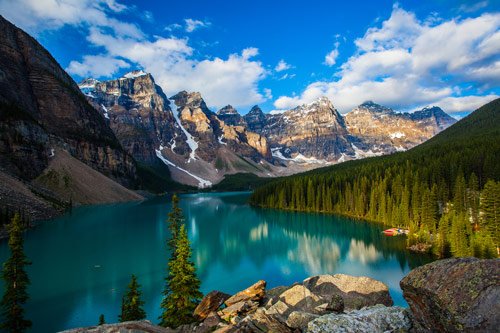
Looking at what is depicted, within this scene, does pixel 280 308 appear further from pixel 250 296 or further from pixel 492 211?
pixel 492 211

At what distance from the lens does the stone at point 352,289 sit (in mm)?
22156

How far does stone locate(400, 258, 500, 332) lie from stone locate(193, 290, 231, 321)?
14.0 metres

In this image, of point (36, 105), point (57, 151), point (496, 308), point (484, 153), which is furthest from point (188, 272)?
point (36, 105)

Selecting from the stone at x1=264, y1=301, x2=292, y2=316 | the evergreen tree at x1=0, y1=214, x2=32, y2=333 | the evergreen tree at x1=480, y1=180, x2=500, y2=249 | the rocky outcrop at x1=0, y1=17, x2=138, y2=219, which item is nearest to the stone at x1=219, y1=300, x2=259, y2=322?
the stone at x1=264, y1=301, x2=292, y2=316

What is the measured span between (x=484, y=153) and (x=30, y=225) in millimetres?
119532

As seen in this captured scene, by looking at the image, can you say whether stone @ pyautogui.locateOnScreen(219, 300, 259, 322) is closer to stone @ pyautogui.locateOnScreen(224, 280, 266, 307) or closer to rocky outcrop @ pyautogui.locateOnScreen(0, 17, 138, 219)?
stone @ pyautogui.locateOnScreen(224, 280, 266, 307)

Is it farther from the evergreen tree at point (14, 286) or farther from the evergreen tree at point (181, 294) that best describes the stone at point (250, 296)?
the evergreen tree at point (14, 286)

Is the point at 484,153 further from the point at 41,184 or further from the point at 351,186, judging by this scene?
the point at 41,184

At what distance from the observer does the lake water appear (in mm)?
35125

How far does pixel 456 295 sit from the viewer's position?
8828 mm

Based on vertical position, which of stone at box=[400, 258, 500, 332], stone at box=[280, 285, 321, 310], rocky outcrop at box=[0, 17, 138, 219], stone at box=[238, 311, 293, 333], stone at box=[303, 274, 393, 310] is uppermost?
rocky outcrop at box=[0, 17, 138, 219]

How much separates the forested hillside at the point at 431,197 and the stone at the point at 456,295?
42.2 meters

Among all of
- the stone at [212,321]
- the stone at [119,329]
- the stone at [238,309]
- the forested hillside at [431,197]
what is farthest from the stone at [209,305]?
the forested hillside at [431,197]

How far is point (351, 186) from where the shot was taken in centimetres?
11675
